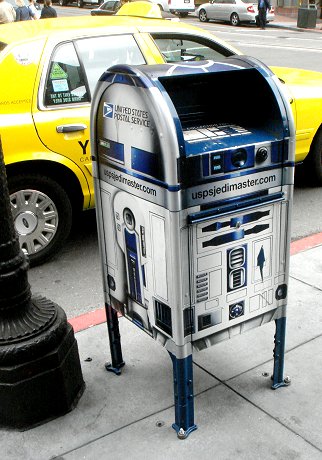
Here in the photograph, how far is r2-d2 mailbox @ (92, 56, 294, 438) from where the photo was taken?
2.60m

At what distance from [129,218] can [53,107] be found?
2.16m

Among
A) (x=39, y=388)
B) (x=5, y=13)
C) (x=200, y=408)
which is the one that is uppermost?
(x=5, y=13)

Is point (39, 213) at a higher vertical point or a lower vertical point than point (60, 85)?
lower

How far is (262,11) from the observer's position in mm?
29047

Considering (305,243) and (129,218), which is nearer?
(129,218)

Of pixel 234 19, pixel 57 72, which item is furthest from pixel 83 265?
pixel 234 19

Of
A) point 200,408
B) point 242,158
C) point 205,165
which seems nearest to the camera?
point 205,165

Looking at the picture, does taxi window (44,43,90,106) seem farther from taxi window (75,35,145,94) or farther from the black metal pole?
the black metal pole

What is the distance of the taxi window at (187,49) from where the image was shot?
5465mm

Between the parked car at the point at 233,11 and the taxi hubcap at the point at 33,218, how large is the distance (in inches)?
1116

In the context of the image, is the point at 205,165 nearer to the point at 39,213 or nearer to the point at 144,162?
the point at 144,162

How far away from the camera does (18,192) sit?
15.3 feet

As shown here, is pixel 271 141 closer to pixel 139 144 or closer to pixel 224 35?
pixel 139 144

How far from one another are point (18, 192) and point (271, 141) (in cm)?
251
